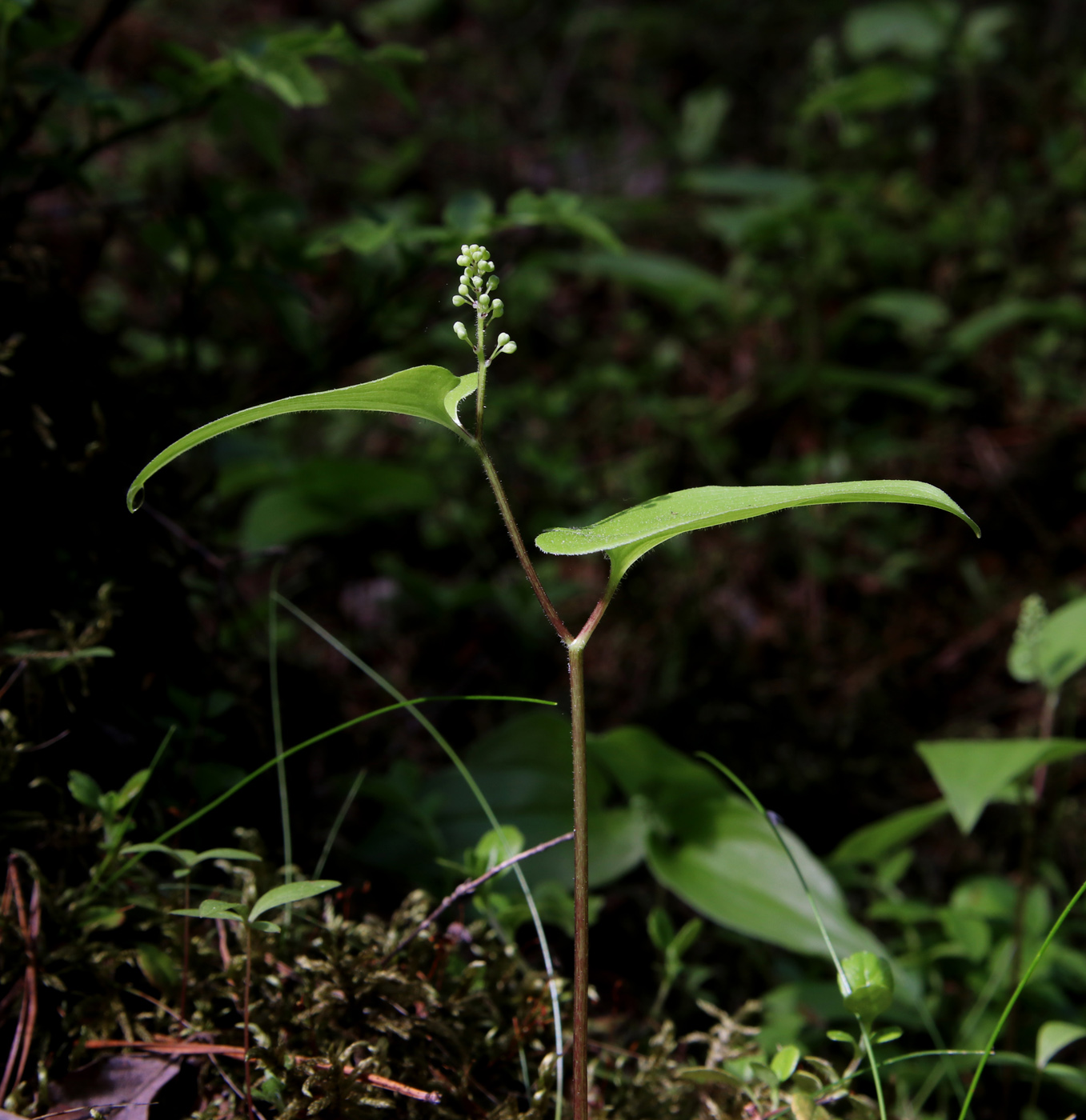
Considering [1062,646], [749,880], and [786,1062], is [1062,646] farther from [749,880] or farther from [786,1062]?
[786,1062]

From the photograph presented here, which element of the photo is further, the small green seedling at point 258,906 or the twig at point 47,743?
the twig at point 47,743

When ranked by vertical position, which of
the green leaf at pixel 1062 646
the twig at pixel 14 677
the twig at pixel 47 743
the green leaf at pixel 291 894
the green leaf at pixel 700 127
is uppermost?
the green leaf at pixel 700 127

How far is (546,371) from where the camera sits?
2816 millimetres

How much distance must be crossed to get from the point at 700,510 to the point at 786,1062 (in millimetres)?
501

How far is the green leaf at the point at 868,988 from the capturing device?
734 millimetres

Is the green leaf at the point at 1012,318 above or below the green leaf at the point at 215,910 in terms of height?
above

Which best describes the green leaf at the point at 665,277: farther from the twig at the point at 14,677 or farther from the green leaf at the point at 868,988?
the green leaf at the point at 868,988

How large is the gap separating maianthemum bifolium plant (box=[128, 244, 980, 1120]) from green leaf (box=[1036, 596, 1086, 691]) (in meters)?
0.65

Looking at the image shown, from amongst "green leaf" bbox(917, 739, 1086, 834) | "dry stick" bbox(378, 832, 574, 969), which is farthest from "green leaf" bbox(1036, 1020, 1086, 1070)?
"dry stick" bbox(378, 832, 574, 969)

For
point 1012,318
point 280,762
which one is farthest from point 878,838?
point 1012,318

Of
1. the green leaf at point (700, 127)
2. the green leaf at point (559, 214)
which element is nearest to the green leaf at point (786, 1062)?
A: the green leaf at point (559, 214)

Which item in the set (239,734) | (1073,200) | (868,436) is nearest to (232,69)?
(239,734)

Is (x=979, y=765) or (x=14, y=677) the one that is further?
(x=979, y=765)

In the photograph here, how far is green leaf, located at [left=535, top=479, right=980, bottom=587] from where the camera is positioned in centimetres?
58
